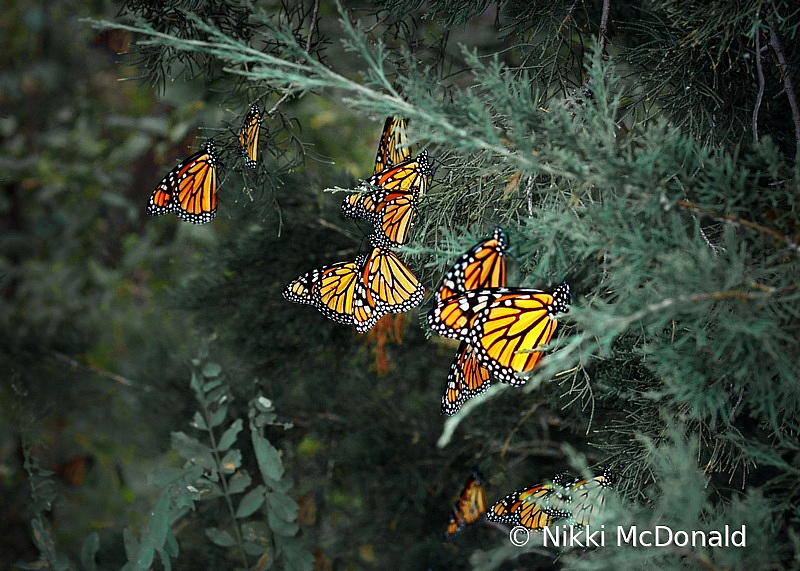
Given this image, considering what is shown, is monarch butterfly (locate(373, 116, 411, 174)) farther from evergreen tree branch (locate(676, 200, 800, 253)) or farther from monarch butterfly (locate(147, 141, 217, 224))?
evergreen tree branch (locate(676, 200, 800, 253))

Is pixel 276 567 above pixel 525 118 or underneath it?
underneath

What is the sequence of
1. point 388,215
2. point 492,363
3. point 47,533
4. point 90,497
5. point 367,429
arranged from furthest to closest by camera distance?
point 90,497
point 367,429
point 47,533
point 388,215
point 492,363

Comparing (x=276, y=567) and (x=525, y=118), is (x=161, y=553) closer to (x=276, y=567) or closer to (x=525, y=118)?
(x=276, y=567)

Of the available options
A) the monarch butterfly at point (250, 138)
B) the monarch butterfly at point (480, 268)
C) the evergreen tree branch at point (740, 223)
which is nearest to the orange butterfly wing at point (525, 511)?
the monarch butterfly at point (480, 268)

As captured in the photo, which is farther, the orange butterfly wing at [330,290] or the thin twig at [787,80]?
the orange butterfly wing at [330,290]

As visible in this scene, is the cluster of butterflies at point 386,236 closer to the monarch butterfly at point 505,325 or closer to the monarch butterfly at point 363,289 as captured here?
the monarch butterfly at point 363,289

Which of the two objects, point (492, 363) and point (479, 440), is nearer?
point (492, 363)

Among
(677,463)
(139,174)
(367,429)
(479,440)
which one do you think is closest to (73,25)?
(139,174)
